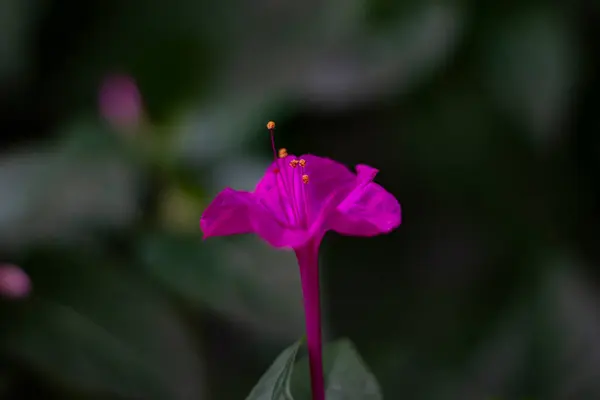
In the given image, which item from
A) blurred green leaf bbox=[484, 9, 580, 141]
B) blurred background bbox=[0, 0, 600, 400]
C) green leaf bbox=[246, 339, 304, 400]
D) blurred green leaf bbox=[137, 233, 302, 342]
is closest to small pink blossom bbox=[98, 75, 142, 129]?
blurred background bbox=[0, 0, 600, 400]

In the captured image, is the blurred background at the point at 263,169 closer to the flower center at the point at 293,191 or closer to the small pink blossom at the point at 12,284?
the small pink blossom at the point at 12,284

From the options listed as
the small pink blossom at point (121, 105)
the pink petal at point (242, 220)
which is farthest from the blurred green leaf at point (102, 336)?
the pink petal at point (242, 220)

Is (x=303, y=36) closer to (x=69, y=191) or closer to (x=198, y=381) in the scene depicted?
(x=69, y=191)

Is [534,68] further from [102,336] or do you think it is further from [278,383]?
[278,383]

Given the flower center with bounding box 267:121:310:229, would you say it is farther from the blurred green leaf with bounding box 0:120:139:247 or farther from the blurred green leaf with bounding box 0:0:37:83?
the blurred green leaf with bounding box 0:0:37:83

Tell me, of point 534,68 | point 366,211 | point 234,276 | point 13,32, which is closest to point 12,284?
point 234,276

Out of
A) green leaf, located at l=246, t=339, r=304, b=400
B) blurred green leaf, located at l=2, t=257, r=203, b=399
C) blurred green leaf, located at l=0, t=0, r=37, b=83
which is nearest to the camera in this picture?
green leaf, located at l=246, t=339, r=304, b=400
